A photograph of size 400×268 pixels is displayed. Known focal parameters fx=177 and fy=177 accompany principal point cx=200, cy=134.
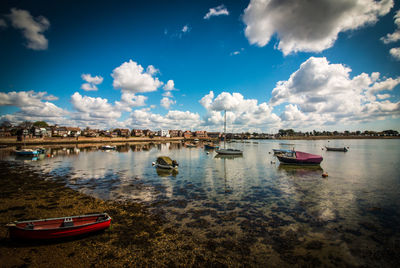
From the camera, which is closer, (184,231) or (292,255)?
(292,255)

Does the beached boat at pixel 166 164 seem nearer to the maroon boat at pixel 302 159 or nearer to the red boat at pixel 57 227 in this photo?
the red boat at pixel 57 227

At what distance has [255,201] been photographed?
17.9 m

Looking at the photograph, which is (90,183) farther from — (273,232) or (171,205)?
(273,232)

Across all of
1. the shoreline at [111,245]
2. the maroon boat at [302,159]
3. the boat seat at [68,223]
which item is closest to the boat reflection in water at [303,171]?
the maroon boat at [302,159]

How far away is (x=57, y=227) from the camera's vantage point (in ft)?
34.4

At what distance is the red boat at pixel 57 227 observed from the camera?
385 inches

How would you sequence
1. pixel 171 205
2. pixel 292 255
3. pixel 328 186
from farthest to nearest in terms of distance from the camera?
pixel 328 186 → pixel 171 205 → pixel 292 255

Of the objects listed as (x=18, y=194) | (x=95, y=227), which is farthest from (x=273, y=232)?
(x=18, y=194)

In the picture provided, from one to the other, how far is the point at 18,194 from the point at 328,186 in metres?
36.8

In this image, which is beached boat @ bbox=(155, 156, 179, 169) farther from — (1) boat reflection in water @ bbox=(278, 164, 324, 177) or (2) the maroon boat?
(2) the maroon boat

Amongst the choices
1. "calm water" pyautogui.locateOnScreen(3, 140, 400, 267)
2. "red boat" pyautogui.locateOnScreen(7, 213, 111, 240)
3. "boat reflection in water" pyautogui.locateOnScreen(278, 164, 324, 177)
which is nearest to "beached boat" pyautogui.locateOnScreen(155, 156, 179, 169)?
"calm water" pyautogui.locateOnScreen(3, 140, 400, 267)

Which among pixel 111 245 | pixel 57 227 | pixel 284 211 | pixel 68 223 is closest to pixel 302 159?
pixel 284 211

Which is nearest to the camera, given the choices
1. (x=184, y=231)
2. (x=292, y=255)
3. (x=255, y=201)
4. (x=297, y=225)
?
(x=292, y=255)

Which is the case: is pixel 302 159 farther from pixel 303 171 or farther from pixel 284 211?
pixel 284 211
